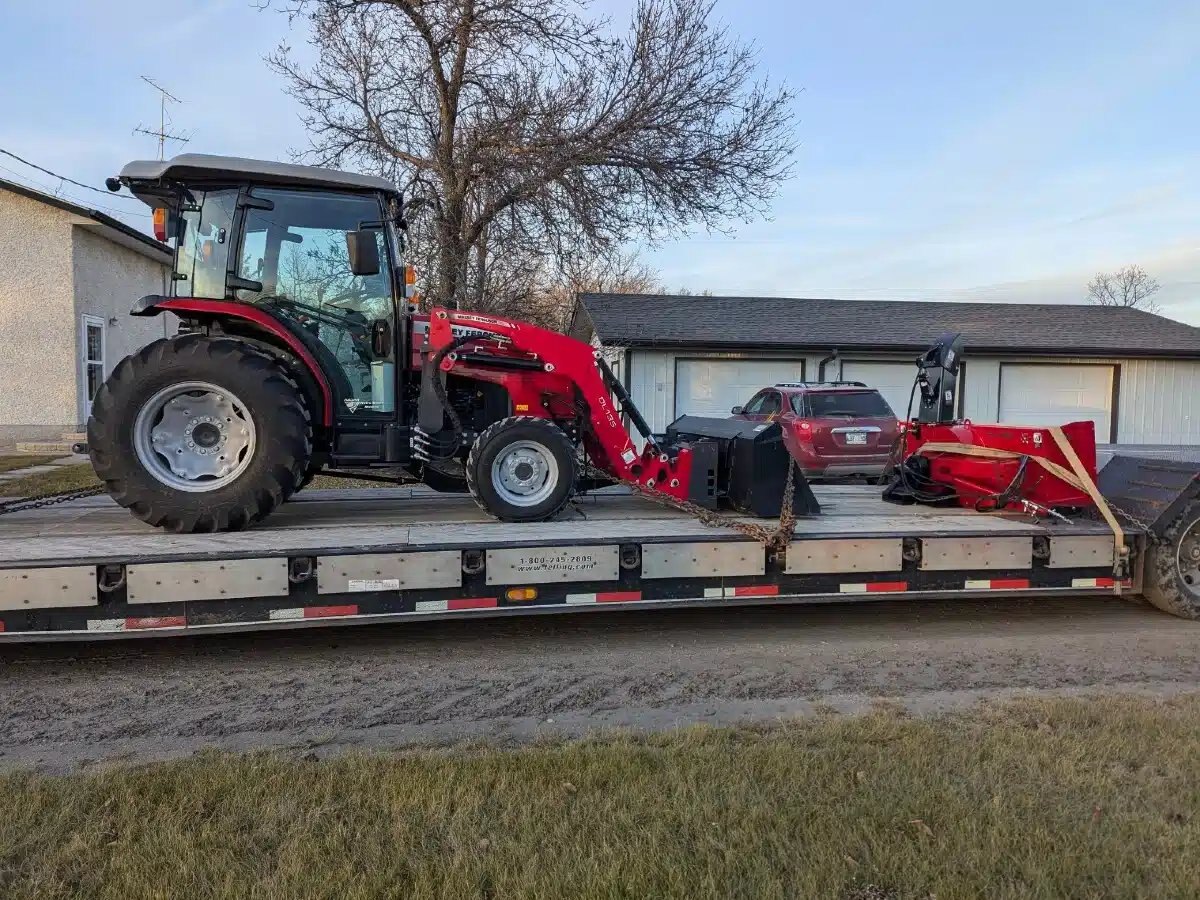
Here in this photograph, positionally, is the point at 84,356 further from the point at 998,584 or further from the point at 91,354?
the point at 998,584

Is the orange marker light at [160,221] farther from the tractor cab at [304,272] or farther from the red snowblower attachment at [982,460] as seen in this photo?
the red snowblower attachment at [982,460]

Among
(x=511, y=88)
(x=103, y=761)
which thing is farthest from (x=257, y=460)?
(x=511, y=88)

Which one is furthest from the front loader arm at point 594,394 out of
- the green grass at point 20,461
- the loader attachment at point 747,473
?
the green grass at point 20,461

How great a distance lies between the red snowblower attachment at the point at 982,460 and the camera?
6277mm

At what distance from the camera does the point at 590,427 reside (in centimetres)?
650

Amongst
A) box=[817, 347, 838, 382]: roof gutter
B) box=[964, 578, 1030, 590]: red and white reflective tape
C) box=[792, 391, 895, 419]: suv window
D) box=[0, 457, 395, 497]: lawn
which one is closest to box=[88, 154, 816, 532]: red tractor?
box=[964, 578, 1030, 590]: red and white reflective tape

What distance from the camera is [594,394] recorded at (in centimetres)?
642

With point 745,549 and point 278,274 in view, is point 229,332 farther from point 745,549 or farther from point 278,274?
point 745,549

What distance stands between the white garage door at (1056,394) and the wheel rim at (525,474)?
741 inches

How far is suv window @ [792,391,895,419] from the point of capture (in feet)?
43.1

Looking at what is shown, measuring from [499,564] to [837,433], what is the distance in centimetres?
878

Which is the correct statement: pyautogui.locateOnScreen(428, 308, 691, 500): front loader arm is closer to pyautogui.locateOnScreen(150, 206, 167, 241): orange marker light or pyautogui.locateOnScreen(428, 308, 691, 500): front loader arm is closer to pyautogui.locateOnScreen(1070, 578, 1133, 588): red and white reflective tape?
pyautogui.locateOnScreen(150, 206, 167, 241): orange marker light

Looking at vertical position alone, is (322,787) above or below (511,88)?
below

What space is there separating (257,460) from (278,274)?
140 centimetres
